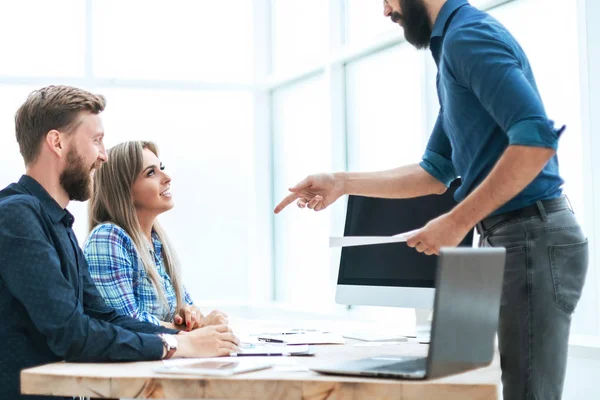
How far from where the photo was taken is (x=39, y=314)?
167 centimetres

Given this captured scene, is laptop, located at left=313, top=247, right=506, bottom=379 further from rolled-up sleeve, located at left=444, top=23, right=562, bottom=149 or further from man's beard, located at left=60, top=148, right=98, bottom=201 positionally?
man's beard, located at left=60, top=148, right=98, bottom=201

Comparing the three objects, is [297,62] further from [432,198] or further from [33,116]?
[33,116]

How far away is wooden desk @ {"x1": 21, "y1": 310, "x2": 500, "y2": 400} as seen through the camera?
129 centimetres

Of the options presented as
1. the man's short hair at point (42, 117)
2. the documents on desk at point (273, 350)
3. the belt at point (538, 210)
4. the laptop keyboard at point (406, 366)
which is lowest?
the documents on desk at point (273, 350)

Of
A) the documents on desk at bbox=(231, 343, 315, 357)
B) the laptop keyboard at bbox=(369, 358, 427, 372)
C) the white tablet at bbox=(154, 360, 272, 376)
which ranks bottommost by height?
the documents on desk at bbox=(231, 343, 315, 357)

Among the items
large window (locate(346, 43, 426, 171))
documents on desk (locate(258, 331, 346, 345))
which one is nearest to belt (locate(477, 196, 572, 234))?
documents on desk (locate(258, 331, 346, 345))

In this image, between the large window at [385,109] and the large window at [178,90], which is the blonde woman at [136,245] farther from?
the large window at [178,90]

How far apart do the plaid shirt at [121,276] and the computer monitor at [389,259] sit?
67 centimetres

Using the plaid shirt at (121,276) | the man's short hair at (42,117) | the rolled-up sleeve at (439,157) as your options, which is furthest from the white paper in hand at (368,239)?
the plaid shirt at (121,276)

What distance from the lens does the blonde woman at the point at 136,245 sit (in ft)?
8.80

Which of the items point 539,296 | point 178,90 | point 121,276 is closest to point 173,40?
point 178,90

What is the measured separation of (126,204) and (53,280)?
4.44ft

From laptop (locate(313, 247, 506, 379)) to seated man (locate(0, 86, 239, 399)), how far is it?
0.47m

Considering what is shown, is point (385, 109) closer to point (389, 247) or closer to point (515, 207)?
point (389, 247)
